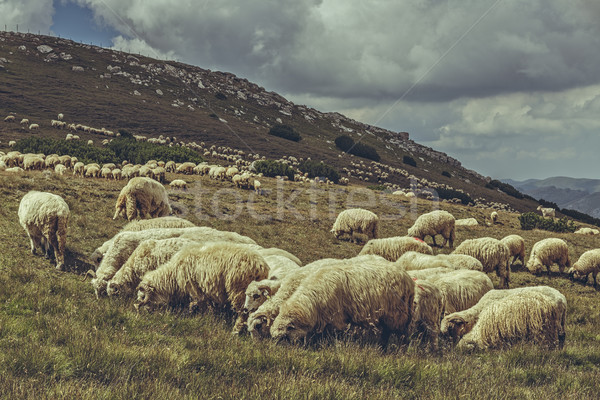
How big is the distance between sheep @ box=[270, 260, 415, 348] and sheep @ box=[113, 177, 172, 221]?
11.9 meters

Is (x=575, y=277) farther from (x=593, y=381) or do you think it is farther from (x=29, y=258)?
(x=29, y=258)

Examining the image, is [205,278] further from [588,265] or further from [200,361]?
[588,265]

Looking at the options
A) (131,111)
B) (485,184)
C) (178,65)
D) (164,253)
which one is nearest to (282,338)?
(164,253)

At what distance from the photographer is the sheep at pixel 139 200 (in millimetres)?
16469

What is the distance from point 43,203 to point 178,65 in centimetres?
11091

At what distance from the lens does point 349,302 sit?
682 cm

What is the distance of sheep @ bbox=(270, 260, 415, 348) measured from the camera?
20.5ft

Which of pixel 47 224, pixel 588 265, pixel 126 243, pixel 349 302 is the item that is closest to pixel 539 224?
pixel 588 265

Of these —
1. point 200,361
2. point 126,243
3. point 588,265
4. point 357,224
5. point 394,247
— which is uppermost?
point 357,224

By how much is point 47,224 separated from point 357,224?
1443 cm

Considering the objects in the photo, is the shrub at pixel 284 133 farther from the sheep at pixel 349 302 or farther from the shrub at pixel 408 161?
the sheep at pixel 349 302

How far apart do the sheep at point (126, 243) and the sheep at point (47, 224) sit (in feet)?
6.71

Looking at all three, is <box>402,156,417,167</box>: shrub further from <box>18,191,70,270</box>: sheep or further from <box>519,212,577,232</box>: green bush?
<box>18,191,70,270</box>: sheep

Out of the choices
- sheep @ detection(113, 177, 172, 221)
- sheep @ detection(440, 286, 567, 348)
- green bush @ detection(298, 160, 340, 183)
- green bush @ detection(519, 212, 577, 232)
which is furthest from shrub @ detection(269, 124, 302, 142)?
sheep @ detection(440, 286, 567, 348)
